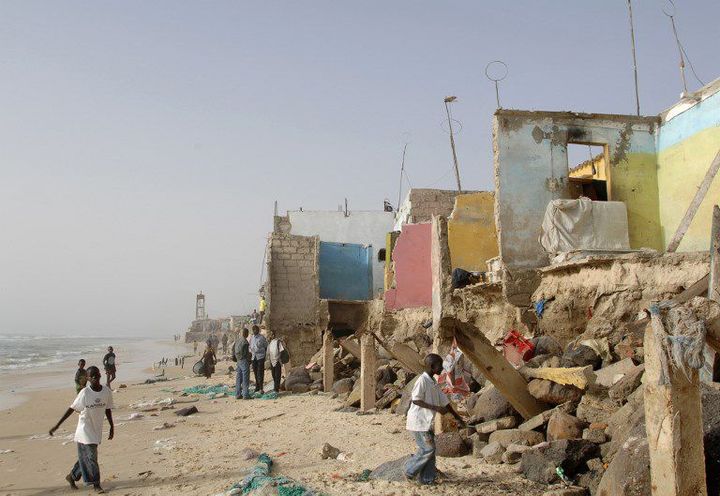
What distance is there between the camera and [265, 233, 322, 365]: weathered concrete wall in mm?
18891

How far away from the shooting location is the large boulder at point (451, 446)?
22.7ft

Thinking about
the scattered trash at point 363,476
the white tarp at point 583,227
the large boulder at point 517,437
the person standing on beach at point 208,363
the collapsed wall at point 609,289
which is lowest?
the person standing on beach at point 208,363

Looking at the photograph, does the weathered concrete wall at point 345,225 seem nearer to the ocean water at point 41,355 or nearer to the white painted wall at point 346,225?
the white painted wall at point 346,225

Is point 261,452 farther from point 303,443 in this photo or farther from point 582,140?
point 582,140

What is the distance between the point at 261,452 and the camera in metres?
8.17

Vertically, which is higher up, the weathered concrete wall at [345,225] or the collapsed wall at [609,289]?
the weathered concrete wall at [345,225]

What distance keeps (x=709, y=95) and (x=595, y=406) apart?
944 cm

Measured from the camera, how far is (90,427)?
22.4 feet

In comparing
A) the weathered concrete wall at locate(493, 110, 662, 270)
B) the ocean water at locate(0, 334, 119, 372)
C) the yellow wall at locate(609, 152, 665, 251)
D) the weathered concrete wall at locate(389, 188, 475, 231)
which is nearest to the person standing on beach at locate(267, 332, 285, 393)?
the weathered concrete wall at locate(493, 110, 662, 270)

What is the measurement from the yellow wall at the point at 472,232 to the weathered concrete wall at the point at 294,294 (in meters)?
5.26

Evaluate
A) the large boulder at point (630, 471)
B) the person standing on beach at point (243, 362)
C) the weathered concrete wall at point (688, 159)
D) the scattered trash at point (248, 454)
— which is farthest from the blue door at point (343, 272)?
the large boulder at point (630, 471)

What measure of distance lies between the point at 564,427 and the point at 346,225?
25212 mm

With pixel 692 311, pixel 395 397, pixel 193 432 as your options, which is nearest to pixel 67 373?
pixel 193 432

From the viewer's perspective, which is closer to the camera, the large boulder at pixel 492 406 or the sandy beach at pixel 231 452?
the sandy beach at pixel 231 452
